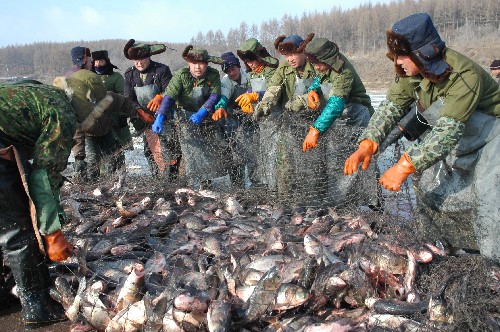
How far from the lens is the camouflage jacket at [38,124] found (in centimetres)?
384

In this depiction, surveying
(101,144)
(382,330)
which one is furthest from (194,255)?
(101,144)

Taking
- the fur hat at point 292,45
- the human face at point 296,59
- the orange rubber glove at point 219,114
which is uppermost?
the fur hat at point 292,45

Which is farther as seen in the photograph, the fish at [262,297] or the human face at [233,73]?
the human face at [233,73]

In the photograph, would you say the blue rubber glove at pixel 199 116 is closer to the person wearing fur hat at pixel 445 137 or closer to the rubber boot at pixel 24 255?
the person wearing fur hat at pixel 445 137

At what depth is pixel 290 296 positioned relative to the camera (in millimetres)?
3330

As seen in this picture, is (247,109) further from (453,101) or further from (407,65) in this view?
(453,101)

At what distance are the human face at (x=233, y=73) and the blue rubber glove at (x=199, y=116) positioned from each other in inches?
53.8

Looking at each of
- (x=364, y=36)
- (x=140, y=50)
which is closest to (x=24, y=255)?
(x=140, y=50)

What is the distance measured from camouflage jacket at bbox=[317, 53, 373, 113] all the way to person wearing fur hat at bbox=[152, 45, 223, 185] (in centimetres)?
185

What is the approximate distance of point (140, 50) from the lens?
7535 mm

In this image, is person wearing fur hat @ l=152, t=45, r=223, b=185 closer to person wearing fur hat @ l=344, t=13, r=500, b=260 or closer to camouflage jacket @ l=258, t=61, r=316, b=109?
camouflage jacket @ l=258, t=61, r=316, b=109

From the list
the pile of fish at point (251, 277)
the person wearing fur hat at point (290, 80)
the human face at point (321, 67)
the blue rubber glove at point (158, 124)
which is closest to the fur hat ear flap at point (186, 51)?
the blue rubber glove at point (158, 124)

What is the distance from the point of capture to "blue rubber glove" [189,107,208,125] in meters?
7.02

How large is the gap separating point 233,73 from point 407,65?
4670 mm
